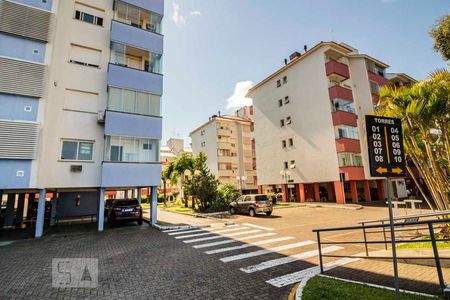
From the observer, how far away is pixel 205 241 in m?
11.3

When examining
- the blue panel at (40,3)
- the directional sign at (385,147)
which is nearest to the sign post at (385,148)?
the directional sign at (385,147)

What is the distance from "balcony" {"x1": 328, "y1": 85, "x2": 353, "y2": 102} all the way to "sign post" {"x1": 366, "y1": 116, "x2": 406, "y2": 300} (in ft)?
85.2

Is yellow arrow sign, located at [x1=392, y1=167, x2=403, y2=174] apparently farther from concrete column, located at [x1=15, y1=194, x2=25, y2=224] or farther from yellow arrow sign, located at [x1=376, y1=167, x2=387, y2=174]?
concrete column, located at [x1=15, y1=194, x2=25, y2=224]

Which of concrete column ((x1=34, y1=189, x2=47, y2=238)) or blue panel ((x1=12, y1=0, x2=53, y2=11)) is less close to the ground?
blue panel ((x1=12, y1=0, x2=53, y2=11))

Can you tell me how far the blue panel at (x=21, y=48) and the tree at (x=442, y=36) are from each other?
20240mm

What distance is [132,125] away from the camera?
15625 mm

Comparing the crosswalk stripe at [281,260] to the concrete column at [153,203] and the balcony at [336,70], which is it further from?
the balcony at [336,70]

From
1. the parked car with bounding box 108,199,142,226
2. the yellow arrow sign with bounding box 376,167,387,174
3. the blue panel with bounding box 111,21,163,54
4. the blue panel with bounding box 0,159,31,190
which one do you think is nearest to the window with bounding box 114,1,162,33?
the blue panel with bounding box 111,21,163,54

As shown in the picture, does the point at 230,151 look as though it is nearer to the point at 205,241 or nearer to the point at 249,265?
the point at 205,241

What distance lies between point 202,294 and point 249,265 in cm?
248

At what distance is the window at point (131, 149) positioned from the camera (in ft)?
49.3

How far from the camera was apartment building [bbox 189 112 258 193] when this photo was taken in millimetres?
46594

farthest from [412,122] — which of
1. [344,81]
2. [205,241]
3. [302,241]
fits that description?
[344,81]

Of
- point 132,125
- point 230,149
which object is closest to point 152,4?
point 132,125
